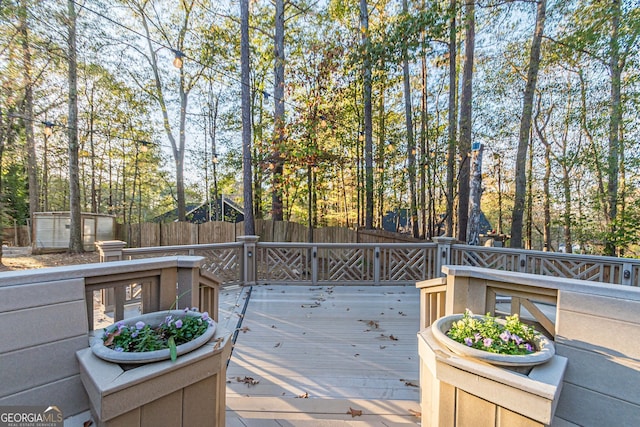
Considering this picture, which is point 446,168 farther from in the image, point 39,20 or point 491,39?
point 39,20

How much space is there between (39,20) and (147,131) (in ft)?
17.2

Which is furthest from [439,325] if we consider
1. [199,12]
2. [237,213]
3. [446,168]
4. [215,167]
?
[237,213]

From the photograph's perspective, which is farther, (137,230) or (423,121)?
(137,230)

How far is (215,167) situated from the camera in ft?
40.7

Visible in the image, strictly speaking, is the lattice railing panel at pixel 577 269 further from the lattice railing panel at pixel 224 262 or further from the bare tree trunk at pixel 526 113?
the lattice railing panel at pixel 224 262

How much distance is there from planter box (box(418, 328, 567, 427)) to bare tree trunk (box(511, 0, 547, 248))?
21.6 ft

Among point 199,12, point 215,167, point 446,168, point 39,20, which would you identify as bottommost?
point 446,168

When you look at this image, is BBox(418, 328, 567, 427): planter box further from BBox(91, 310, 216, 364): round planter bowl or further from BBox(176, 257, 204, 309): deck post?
BBox(176, 257, 204, 309): deck post

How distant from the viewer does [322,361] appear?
2.51 m

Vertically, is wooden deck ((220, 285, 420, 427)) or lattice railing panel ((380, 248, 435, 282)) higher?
lattice railing panel ((380, 248, 435, 282))

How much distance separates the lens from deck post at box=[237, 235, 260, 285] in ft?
16.7

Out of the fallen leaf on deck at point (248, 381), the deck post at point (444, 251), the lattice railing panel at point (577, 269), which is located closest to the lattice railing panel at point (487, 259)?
the deck post at point (444, 251)

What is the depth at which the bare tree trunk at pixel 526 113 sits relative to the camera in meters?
5.80

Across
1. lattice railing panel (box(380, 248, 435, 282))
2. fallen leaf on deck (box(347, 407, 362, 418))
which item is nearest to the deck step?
fallen leaf on deck (box(347, 407, 362, 418))
